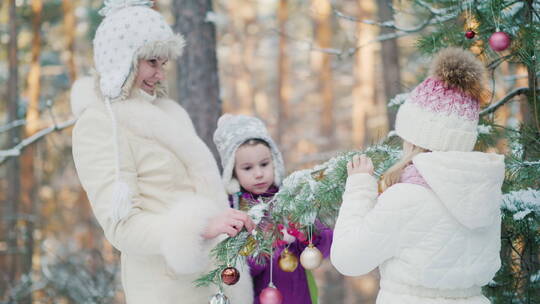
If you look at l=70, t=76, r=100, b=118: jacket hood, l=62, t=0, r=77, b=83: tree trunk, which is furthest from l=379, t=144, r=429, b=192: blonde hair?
l=62, t=0, r=77, b=83: tree trunk

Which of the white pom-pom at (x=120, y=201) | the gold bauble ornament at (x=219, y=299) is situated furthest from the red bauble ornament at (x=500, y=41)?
the white pom-pom at (x=120, y=201)

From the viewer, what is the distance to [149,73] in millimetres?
2721

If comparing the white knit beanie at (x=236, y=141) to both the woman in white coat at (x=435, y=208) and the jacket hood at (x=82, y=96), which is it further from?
the woman in white coat at (x=435, y=208)

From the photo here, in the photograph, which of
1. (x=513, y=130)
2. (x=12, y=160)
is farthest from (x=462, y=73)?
(x=12, y=160)

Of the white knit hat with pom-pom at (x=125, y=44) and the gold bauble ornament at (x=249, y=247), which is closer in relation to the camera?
the gold bauble ornament at (x=249, y=247)

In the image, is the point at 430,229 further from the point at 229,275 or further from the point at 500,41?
the point at 500,41

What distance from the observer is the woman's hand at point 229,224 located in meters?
2.32

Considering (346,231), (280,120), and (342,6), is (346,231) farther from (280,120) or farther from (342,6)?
(342,6)

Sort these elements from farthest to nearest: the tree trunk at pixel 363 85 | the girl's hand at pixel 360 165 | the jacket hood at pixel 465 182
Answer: the tree trunk at pixel 363 85 < the girl's hand at pixel 360 165 < the jacket hood at pixel 465 182

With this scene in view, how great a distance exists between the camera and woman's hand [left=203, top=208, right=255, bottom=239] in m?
2.32

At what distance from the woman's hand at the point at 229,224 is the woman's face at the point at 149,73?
79 cm

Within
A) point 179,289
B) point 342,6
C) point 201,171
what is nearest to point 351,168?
point 201,171

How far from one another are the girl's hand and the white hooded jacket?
0.07 metres

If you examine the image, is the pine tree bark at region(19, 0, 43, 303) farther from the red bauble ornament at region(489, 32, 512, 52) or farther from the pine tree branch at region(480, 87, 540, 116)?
the red bauble ornament at region(489, 32, 512, 52)
